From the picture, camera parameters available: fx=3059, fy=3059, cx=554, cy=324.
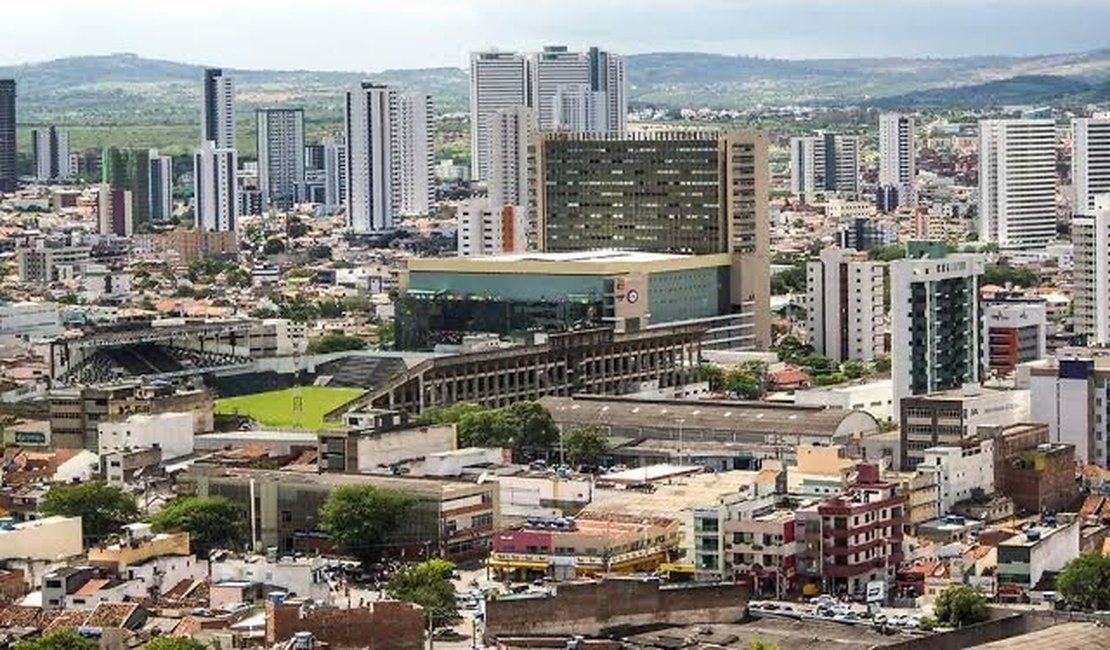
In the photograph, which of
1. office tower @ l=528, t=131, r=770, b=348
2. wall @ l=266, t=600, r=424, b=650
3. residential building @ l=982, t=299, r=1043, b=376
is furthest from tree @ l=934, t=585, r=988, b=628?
office tower @ l=528, t=131, r=770, b=348

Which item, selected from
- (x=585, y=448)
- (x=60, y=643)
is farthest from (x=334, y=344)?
(x=60, y=643)

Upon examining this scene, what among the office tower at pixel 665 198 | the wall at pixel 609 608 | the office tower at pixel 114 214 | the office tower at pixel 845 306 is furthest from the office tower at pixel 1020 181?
the wall at pixel 609 608

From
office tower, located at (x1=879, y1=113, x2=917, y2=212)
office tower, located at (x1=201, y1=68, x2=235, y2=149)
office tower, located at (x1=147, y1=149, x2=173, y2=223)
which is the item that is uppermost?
office tower, located at (x1=201, y1=68, x2=235, y2=149)

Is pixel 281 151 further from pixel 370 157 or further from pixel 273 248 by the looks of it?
pixel 273 248

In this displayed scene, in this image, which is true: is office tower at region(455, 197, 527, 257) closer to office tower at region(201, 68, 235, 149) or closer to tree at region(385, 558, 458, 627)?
tree at region(385, 558, 458, 627)

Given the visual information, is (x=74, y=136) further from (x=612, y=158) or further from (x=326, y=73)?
(x=612, y=158)

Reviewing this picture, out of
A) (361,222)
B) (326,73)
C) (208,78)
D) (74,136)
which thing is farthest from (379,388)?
(326,73)
